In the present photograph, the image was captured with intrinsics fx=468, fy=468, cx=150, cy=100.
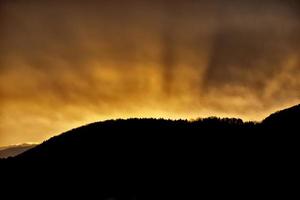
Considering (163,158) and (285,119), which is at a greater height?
(285,119)

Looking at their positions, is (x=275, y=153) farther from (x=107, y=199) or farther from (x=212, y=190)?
(x=107, y=199)

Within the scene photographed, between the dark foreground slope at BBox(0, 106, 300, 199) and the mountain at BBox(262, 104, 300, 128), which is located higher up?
the mountain at BBox(262, 104, 300, 128)

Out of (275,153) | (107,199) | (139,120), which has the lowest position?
(107,199)

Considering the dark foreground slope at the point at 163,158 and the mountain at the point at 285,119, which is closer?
the dark foreground slope at the point at 163,158

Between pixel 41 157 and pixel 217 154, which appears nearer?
pixel 217 154

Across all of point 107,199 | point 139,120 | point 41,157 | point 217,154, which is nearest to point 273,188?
point 217,154

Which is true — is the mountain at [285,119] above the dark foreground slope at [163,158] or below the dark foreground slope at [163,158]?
Result: above

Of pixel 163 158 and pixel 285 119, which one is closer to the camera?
pixel 163 158

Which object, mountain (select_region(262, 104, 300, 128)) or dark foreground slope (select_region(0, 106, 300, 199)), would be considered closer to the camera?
dark foreground slope (select_region(0, 106, 300, 199))
